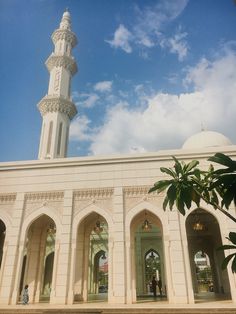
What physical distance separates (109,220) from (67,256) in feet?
8.30

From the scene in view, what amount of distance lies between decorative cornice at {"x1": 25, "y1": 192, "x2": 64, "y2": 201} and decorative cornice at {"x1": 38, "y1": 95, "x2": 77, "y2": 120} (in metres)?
12.0

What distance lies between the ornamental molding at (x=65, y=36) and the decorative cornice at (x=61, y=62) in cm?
288

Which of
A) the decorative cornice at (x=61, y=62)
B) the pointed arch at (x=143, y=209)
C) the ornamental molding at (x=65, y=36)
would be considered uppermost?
the ornamental molding at (x=65, y=36)

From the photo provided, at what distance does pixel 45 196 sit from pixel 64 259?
11.0ft

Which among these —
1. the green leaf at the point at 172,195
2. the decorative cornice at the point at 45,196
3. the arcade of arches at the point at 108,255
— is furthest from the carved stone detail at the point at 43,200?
the green leaf at the point at 172,195

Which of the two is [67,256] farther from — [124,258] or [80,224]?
[124,258]

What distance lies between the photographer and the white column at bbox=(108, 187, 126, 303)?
12562 millimetres

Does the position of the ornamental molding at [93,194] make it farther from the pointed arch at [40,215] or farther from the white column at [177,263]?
the white column at [177,263]

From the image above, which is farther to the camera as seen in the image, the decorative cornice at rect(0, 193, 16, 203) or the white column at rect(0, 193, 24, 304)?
the decorative cornice at rect(0, 193, 16, 203)

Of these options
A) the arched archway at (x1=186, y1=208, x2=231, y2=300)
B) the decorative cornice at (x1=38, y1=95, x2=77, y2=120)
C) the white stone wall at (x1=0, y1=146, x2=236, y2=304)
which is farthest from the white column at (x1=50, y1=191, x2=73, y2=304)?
the decorative cornice at (x1=38, y1=95, x2=77, y2=120)

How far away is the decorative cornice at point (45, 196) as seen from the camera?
14753mm

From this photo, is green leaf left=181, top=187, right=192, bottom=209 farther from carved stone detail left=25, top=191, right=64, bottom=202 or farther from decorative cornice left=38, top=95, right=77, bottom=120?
decorative cornice left=38, top=95, right=77, bottom=120

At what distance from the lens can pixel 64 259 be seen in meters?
13.3

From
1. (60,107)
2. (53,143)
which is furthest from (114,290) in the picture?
(60,107)
